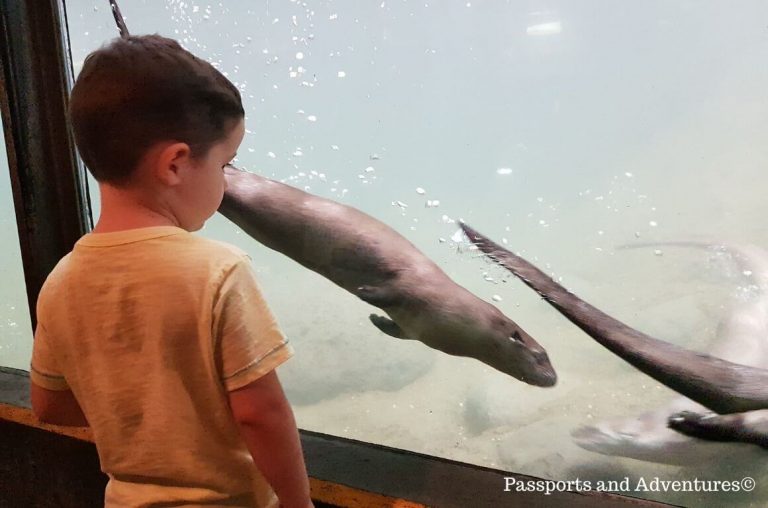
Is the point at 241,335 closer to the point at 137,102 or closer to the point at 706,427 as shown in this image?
the point at 137,102

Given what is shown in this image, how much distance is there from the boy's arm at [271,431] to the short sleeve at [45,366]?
0.31m

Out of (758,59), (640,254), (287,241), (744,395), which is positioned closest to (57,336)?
(287,241)

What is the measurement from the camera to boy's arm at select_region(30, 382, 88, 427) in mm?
922

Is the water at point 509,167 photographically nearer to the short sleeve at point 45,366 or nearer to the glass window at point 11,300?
the short sleeve at point 45,366

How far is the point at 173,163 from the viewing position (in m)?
0.77

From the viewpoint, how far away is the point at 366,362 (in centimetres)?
476

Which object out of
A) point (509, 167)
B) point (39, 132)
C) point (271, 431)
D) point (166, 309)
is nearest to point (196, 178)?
point (166, 309)

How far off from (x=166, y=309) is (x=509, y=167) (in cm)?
2732

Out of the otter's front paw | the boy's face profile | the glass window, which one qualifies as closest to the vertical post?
the glass window

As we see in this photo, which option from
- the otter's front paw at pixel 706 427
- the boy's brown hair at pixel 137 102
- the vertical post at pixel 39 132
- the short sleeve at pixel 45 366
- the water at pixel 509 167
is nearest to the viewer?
the boy's brown hair at pixel 137 102

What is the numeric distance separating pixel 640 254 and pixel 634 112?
1345 centimetres

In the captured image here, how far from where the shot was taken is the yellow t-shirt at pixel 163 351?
749 mm

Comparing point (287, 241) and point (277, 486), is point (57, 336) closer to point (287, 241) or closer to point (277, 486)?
point (277, 486)

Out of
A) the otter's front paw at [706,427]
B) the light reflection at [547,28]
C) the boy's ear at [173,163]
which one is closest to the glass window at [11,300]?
the boy's ear at [173,163]
